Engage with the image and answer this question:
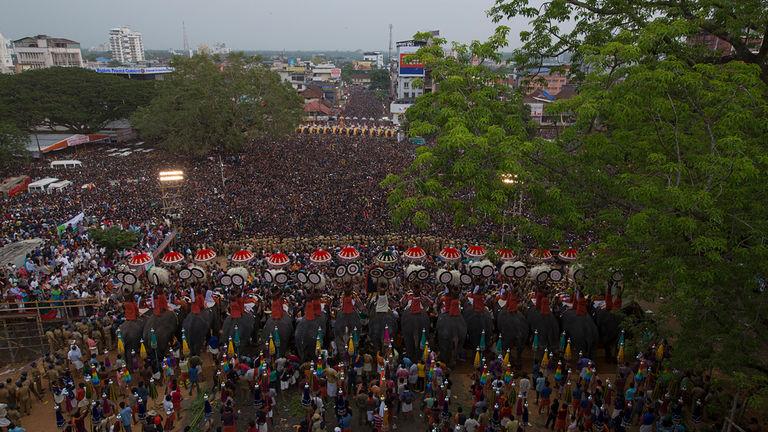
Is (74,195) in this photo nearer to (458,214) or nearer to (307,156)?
(307,156)

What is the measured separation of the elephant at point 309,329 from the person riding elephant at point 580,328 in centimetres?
592

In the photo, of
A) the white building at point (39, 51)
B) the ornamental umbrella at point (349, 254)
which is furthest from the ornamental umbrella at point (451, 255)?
the white building at point (39, 51)

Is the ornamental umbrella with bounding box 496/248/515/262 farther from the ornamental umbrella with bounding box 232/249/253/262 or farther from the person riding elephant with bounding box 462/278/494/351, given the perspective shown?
the ornamental umbrella with bounding box 232/249/253/262

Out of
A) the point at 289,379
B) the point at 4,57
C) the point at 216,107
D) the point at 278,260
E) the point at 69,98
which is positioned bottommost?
the point at 289,379

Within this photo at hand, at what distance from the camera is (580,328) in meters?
12.1

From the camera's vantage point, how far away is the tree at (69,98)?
38.5 meters

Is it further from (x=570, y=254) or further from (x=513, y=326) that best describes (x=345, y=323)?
(x=570, y=254)

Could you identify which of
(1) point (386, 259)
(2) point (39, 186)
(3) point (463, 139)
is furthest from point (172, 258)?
(2) point (39, 186)

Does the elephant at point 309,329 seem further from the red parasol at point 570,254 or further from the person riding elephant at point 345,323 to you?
the red parasol at point 570,254

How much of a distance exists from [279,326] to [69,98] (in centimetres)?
3799

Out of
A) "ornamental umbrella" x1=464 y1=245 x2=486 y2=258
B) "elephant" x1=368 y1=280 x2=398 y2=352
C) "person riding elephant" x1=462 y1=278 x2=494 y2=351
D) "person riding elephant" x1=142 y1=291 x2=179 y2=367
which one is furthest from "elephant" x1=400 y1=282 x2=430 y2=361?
"person riding elephant" x1=142 y1=291 x2=179 y2=367

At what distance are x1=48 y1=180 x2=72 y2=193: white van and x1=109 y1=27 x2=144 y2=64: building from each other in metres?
173

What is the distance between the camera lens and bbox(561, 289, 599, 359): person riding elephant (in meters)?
12.1

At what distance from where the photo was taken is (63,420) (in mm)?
10117
